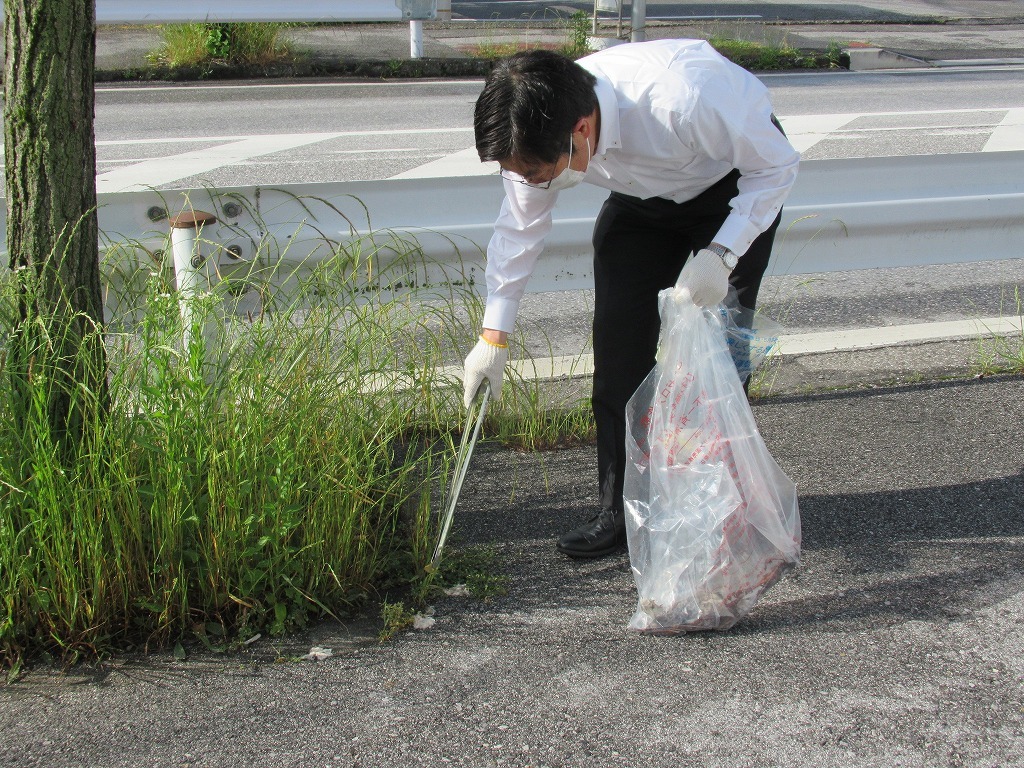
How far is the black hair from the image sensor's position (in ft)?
6.91

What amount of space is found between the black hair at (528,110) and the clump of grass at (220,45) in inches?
411

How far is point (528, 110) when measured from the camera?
2100mm

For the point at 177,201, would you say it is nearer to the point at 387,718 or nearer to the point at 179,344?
the point at 179,344

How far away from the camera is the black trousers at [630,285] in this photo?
8.91ft

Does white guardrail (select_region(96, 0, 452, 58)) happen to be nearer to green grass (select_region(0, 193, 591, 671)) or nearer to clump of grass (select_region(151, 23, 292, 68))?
clump of grass (select_region(151, 23, 292, 68))

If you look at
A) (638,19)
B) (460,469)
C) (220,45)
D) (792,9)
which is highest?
(792,9)

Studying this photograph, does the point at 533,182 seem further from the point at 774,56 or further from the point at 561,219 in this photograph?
the point at 774,56

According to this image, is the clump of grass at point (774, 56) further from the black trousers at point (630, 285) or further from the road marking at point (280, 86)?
the black trousers at point (630, 285)

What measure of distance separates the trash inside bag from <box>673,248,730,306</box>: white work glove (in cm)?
4

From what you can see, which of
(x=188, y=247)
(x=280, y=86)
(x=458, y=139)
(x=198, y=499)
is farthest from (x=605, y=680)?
(x=280, y=86)

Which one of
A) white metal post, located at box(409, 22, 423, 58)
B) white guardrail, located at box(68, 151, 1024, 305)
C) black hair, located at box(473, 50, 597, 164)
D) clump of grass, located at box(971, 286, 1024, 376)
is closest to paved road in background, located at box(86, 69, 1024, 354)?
white guardrail, located at box(68, 151, 1024, 305)

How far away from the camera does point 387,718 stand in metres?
2.05

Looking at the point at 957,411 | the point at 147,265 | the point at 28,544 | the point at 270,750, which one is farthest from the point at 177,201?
the point at 957,411

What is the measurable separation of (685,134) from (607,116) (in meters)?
0.19
